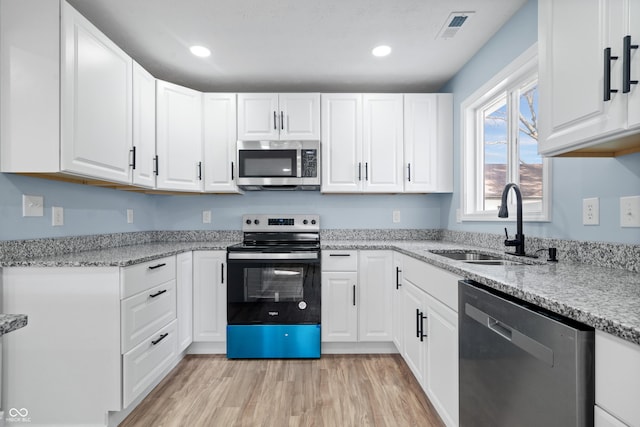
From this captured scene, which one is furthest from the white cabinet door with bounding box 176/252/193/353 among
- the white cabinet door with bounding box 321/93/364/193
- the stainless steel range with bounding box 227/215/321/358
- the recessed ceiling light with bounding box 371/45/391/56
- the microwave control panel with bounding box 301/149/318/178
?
the recessed ceiling light with bounding box 371/45/391/56

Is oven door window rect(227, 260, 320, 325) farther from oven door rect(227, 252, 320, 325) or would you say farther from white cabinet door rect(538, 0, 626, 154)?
white cabinet door rect(538, 0, 626, 154)

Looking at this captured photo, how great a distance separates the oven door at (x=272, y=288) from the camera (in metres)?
2.55

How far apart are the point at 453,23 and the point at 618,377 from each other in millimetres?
2079

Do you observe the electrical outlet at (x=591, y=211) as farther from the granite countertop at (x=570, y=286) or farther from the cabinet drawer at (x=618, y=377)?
the cabinet drawer at (x=618, y=377)

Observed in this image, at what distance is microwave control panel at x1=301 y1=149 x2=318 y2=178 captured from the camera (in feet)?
9.19

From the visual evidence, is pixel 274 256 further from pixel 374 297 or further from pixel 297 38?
pixel 297 38

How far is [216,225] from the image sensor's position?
3.19 meters

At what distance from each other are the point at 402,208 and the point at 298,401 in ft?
6.50

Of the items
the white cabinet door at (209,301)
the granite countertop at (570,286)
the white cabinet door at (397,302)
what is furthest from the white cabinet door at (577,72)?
the white cabinet door at (209,301)

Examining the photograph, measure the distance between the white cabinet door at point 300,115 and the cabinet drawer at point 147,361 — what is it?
71.9 inches

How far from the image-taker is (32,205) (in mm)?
1790

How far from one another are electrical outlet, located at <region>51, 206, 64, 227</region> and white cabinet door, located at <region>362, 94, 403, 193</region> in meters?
2.21

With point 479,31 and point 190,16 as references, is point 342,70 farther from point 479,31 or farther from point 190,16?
point 190,16

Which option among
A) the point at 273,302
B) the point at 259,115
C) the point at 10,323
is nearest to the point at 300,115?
the point at 259,115
